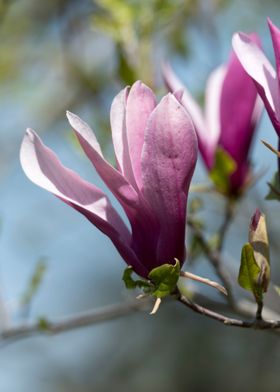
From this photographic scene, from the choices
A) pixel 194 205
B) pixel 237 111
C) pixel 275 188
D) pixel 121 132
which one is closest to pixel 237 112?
pixel 237 111

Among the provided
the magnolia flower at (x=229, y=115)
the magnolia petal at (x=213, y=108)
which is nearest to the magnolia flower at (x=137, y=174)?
the magnolia flower at (x=229, y=115)

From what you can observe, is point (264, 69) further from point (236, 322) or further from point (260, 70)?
point (236, 322)

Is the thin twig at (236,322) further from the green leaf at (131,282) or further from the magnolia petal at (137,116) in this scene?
the magnolia petal at (137,116)

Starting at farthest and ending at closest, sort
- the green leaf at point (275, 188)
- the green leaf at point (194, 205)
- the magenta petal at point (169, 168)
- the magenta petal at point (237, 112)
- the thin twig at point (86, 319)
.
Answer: the thin twig at point (86, 319) < the green leaf at point (194, 205) < the magenta petal at point (237, 112) < the green leaf at point (275, 188) < the magenta petal at point (169, 168)

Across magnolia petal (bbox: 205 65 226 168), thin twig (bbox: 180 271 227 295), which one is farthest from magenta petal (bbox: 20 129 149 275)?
magnolia petal (bbox: 205 65 226 168)

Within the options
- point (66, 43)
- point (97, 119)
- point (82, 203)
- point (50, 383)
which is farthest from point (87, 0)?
point (82, 203)

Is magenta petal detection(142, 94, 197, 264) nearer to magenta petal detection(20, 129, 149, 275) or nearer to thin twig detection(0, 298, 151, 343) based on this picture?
magenta petal detection(20, 129, 149, 275)

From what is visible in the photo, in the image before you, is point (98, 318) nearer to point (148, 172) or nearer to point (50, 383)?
point (148, 172)
